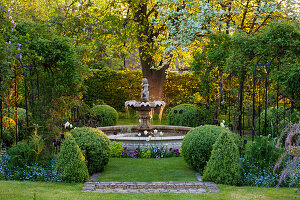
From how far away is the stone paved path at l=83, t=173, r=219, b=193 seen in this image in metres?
5.66

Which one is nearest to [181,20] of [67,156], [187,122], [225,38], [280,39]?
[225,38]

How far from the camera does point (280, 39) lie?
680 centimetres

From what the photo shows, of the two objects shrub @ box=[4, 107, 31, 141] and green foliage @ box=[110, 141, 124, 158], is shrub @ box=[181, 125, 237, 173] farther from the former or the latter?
shrub @ box=[4, 107, 31, 141]

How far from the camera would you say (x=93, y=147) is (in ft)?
23.1

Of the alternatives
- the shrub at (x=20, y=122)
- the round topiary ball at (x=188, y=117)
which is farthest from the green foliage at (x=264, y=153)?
the round topiary ball at (x=188, y=117)

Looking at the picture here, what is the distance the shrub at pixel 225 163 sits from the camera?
6043 millimetres

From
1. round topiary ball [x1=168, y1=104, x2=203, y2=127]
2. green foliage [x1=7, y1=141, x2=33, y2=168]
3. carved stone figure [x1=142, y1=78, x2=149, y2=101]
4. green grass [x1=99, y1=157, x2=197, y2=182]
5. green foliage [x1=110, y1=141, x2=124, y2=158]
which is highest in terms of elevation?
carved stone figure [x1=142, y1=78, x2=149, y2=101]

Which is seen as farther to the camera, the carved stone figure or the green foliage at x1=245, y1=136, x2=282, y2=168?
the carved stone figure

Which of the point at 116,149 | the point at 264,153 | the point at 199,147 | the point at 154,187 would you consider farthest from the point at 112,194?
the point at 116,149

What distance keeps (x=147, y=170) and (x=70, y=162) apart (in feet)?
6.60

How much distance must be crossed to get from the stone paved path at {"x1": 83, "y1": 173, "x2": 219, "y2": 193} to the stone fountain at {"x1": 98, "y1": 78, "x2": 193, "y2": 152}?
310 cm

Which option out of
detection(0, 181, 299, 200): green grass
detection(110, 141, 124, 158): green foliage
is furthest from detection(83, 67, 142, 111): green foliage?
detection(0, 181, 299, 200): green grass

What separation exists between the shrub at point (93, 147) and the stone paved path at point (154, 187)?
1018 mm

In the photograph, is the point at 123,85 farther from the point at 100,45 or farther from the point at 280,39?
the point at 280,39
